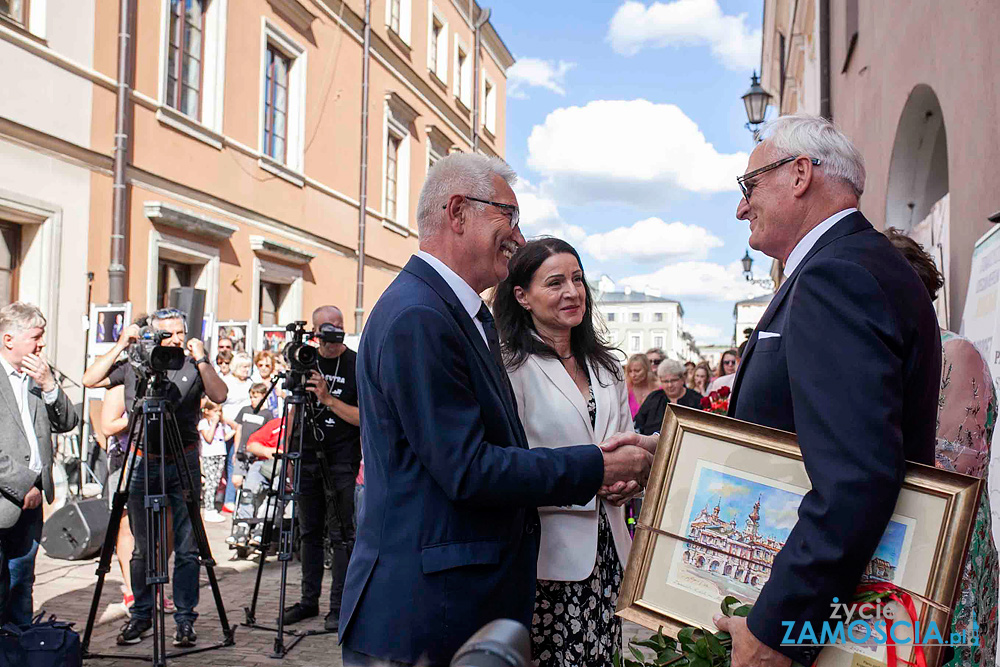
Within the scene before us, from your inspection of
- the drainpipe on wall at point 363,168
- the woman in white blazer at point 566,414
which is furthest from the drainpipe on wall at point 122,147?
the woman in white blazer at point 566,414

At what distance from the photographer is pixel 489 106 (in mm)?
27516

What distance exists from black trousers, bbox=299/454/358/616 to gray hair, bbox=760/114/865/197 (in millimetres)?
4769

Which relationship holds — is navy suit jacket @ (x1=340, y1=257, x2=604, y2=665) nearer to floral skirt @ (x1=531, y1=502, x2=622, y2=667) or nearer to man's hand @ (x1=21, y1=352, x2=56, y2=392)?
floral skirt @ (x1=531, y1=502, x2=622, y2=667)

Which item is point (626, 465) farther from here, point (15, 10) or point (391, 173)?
point (391, 173)

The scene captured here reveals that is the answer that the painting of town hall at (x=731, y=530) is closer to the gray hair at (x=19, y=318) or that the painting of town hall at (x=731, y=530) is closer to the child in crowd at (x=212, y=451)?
the gray hair at (x=19, y=318)

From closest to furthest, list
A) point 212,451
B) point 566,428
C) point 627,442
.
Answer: point 627,442 < point 566,428 < point 212,451

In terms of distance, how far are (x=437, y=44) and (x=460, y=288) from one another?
72.3 ft

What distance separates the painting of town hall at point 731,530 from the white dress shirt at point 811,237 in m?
0.49

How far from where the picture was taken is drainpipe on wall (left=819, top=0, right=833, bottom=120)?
10.6 m

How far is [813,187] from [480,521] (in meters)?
1.09

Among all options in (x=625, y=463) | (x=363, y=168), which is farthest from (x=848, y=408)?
(x=363, y=168)

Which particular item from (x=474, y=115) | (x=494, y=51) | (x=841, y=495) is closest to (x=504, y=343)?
(x=841, y=495)

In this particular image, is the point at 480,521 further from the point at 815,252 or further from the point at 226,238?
the point at 226,238

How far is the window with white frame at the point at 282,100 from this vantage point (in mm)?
14352
